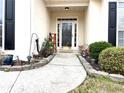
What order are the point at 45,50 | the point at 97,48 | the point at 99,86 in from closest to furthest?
the point at 99,86 < the point at 97,48 < the point at 45,50

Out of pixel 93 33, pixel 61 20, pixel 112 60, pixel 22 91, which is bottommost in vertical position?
pixel 22 91

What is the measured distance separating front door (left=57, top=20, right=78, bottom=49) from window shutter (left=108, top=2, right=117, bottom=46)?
218 inches

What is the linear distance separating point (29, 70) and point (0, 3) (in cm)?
351

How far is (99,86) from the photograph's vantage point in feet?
20.3

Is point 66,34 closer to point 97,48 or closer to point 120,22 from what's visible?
point 120,22

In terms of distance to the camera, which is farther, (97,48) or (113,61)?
(97,48)

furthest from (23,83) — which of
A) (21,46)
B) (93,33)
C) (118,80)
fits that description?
(93,33)

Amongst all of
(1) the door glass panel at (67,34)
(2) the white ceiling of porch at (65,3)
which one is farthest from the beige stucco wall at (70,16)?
(2) the white ceiling of porch at (65,3)

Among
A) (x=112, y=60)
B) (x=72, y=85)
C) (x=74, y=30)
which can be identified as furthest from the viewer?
(x=74, y=30)

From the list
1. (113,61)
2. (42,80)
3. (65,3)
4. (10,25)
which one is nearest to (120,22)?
(65,3)

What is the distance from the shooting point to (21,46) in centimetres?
943

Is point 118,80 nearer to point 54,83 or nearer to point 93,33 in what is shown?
point 54,83

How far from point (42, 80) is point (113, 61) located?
2380 mm

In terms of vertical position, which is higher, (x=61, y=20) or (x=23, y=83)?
(x=61, y=20)
